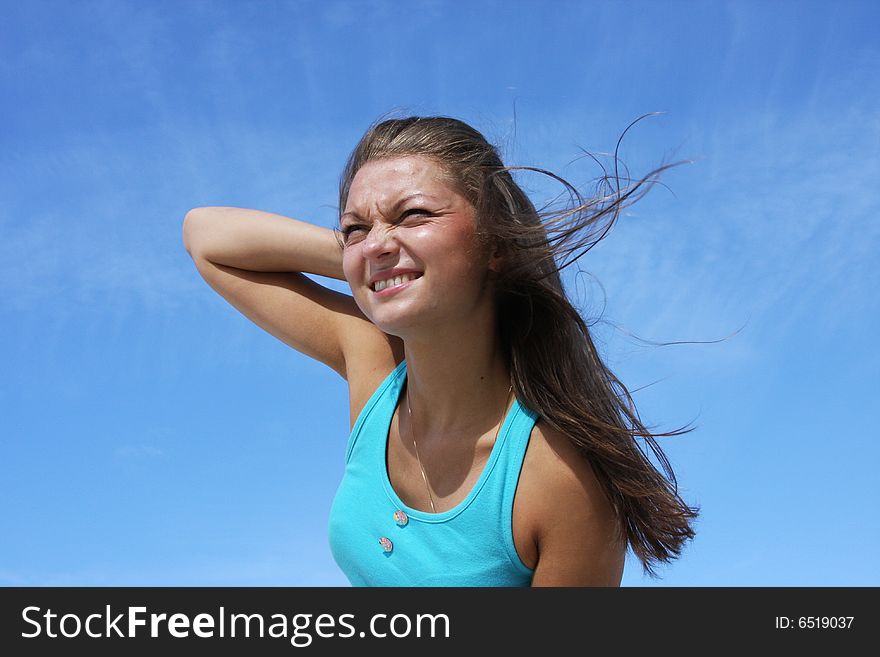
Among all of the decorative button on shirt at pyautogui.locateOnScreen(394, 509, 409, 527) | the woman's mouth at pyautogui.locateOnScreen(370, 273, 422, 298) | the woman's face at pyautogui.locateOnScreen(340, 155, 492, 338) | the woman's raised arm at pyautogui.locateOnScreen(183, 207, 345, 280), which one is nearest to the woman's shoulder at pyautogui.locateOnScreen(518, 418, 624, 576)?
the decorative button on shirt at pyautogui.locateOnScreen(394, 509, 409, 527)

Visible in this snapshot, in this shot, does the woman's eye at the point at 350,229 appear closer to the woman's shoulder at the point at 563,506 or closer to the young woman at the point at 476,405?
the young woman at the point at 476,405

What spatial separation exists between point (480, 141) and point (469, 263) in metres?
0.64

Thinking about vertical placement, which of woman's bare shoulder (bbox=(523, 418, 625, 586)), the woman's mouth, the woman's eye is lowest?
woman's bare shoulder (bbox=(523, 418, 625, 586))

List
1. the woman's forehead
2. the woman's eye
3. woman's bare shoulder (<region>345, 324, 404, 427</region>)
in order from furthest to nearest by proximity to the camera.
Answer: woman's bare shoulder (<region>345, 324, 404, 427</region>) → the woman's eye → the woman's forehead

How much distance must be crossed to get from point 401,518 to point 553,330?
42.5 inches

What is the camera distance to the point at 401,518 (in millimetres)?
3887

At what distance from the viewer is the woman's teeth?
361cm

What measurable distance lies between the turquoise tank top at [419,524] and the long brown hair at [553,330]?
0.23 meters

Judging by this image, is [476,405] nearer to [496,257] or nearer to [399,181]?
[496,257]

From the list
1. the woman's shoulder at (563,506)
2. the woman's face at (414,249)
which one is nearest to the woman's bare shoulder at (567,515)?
the woman's shoulder at (563,506)

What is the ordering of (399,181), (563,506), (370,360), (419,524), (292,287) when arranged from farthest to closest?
(292,287)
(370,360)
(419,524)
(399,181)
(563,506)

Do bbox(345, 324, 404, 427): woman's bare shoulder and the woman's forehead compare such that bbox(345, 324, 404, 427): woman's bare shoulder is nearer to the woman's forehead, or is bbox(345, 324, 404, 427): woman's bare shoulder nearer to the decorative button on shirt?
the decorative button on shirt

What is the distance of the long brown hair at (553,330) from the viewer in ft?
12.0

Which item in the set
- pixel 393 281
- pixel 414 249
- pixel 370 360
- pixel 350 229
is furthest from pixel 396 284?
pixel 370 360
